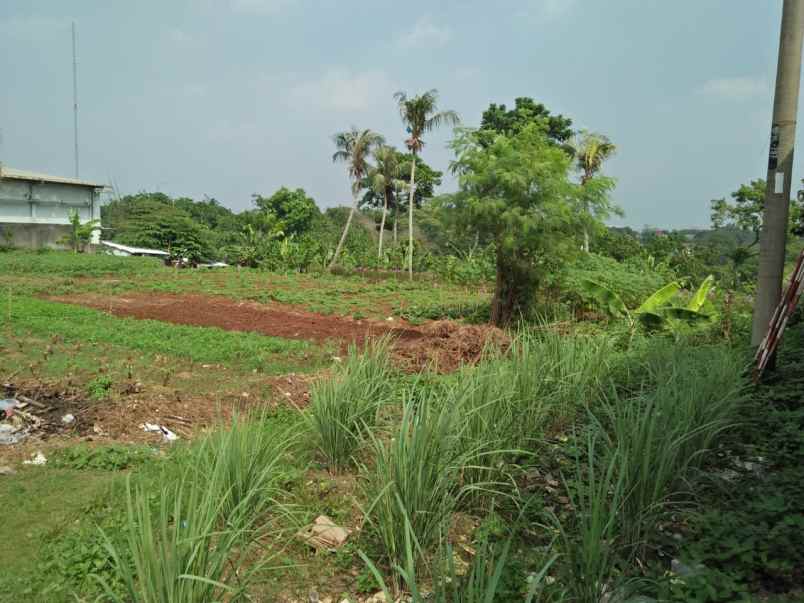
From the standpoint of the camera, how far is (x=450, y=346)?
9.73 metres

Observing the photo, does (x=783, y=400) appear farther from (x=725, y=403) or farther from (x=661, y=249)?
(x=661, y=249)

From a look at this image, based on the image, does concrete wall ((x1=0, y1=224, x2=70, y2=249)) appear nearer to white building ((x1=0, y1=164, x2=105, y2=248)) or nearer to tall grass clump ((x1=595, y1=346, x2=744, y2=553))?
white building ((x1=0, y1=164, x2=105, y2=248))

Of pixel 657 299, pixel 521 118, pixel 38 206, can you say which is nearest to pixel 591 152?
pixel 521 118

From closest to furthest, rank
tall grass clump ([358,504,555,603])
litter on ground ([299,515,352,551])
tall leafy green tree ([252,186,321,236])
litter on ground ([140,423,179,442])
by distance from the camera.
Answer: tall grass clump ([358,504,555,603]), litter on ground ([299,515,352,551]), litter on ground ([140,423,179,442]), tall leafy green tree ([252,186,321,236])

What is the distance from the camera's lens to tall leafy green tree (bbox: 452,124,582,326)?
11758 millimetres

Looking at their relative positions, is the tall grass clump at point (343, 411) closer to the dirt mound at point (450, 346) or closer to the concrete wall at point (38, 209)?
the dirt mound at point (450, 346)

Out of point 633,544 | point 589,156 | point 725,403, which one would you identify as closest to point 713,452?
point 725,403

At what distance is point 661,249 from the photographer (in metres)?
31.2

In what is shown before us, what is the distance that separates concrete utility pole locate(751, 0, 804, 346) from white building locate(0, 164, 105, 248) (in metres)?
37.2

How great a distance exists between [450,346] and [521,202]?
371 centimetres

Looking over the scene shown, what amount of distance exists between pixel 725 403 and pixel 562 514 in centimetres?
159

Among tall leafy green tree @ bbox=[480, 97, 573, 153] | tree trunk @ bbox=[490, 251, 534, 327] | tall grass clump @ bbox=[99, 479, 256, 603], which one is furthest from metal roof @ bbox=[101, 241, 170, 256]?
tall grass clump @ bbox=[99, 479, 256, 603]

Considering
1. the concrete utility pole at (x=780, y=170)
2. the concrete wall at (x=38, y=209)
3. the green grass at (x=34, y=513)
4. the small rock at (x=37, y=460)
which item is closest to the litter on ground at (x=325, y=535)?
the green grass at (x=34, y=513)

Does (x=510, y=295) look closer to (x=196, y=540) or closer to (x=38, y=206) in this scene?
(x=196, y=540)
